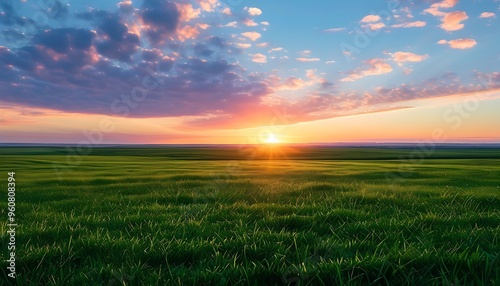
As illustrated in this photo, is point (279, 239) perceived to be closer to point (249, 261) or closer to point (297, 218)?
point (249, 261)

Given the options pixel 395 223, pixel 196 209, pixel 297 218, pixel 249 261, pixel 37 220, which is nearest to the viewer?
pixel 249 261

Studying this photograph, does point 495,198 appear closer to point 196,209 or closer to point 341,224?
point 341,224

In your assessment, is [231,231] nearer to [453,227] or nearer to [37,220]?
[453,227]

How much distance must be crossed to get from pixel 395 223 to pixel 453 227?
0.98 meters

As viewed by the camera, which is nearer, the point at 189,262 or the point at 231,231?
the point at 189,262

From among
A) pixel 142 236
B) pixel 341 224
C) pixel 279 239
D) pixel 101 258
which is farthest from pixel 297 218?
pixel 101 258

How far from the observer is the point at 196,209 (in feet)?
→ 25.3

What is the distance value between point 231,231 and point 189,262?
1.46 metres

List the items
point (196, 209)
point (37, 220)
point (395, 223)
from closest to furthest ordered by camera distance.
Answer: point (395, 223), point (37, 220), point (196, 209)

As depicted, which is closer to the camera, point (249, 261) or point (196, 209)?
point (249, 261)

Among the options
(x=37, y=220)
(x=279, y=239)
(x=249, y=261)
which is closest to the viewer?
(x=249, y=261)

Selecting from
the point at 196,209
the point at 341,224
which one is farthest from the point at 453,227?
the point at 196,209

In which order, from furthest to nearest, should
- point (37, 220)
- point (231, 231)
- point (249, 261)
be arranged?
1. point (37, 220)
2. point (231, 231)
3. point (249, 261)

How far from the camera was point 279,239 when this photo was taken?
193 inches
